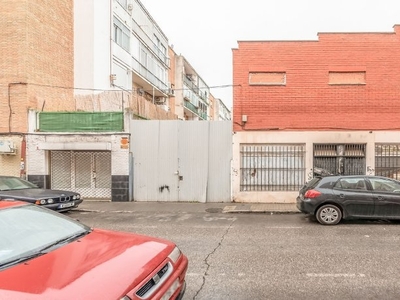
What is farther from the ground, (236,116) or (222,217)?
(236,116)

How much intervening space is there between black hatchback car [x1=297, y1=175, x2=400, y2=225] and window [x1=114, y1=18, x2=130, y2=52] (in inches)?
598

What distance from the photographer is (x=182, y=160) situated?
44.7 ft

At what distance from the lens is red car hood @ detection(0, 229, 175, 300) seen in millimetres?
2439

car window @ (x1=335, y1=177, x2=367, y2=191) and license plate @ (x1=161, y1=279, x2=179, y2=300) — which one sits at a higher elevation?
car window @ (x1=335, y1=177, x2=367, y2=191)

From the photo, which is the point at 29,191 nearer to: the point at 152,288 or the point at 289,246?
the point at 289,246

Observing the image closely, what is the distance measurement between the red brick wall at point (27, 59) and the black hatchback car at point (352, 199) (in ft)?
38.6

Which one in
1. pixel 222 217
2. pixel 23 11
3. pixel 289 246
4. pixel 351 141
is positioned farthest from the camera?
pixel 23 11

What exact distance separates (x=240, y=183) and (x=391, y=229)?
593 cm

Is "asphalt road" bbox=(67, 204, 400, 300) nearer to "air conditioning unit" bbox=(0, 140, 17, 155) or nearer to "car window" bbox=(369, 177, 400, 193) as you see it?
"car window" bbox=(369, 177, 400, 193)

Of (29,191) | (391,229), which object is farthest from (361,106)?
(29,191)

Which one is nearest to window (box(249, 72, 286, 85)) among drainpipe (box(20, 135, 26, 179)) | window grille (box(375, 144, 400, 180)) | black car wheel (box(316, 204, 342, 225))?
window grille (box(375, 144, 400, 180))

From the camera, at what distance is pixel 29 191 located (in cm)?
1056

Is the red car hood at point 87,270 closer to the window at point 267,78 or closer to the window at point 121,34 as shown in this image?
the window at point 267,78

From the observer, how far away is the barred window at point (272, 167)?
1318 cm
